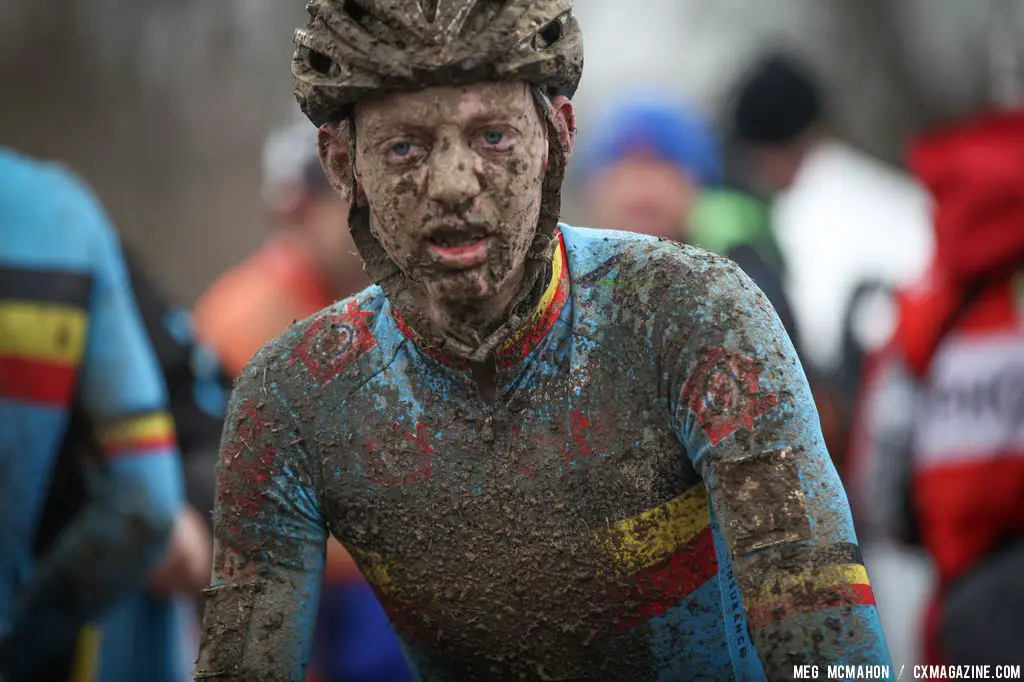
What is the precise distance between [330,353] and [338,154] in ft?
1.21

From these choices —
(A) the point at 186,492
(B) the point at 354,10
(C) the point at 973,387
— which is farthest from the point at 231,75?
(B) the point at 354,10

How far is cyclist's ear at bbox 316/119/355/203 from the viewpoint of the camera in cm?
279

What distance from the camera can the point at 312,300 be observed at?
21.8ft

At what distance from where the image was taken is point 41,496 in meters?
4.63

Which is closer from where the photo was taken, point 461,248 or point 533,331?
point 461,248

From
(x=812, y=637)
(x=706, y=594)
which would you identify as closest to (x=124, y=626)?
(x=706, y=594)

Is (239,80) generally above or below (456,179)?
above

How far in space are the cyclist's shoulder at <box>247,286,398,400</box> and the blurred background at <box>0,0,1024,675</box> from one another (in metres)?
7.14

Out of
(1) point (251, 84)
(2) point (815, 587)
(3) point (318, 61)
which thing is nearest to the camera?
(2) point (815, 587)

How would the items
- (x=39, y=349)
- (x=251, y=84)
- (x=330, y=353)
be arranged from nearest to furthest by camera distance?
(x=330, y=353) → (x=39, y=349) → (x=251, y=84)

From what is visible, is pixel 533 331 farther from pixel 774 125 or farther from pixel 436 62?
pixel 774 125

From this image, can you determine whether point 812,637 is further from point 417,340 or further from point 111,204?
point 111,204

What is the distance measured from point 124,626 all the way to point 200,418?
29.6 inches

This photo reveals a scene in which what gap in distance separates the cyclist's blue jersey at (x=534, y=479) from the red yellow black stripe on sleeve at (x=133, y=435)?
1.84 meters
